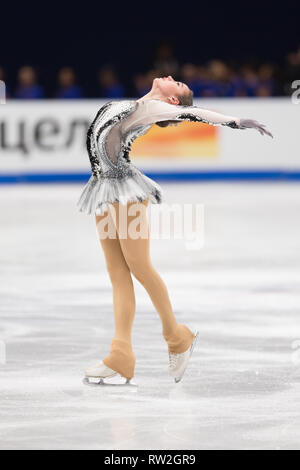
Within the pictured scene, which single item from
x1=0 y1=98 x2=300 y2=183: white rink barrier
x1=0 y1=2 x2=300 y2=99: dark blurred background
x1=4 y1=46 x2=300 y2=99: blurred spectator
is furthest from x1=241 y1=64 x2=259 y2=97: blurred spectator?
x1=0 y1=2 x2=300 y2=99: dark blurred background

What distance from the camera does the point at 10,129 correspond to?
1312 centimetres

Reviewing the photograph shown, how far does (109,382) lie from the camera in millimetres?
4129

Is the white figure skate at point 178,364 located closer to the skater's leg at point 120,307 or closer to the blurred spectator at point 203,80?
the skater's leg at point 120,307

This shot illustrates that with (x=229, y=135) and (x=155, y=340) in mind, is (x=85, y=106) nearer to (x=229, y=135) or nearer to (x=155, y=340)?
(x=229, y=135)

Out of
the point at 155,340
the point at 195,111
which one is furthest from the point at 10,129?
the point at 195,111

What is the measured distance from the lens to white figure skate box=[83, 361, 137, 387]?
13.5 ft

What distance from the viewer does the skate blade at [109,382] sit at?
4.10 m

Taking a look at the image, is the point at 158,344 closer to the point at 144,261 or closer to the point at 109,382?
the point at 109,382

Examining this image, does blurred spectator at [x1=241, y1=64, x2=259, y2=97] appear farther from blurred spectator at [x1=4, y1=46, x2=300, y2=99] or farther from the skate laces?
the skate laces

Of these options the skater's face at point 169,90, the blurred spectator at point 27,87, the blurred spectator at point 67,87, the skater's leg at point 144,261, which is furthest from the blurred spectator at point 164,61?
the skater's leg at point 144,261

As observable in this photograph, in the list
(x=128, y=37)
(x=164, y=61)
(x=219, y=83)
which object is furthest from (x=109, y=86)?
(x=128, y=37)

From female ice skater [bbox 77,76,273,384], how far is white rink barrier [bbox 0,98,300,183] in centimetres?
918

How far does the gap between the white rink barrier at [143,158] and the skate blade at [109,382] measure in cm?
923

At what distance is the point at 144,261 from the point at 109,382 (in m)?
0.50
